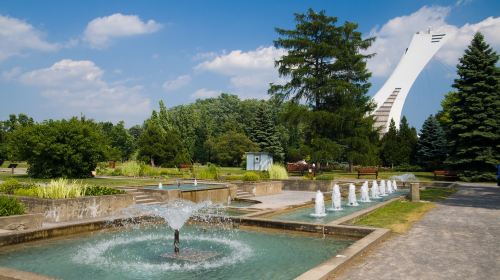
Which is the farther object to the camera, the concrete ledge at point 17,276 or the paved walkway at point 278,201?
the paved walkway at point 278,201

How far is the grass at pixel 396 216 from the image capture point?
33.8ft

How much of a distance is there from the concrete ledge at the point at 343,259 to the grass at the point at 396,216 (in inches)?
49.3

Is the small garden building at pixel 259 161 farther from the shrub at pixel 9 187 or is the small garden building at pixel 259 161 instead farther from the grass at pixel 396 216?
the shrub at pixel 9 187

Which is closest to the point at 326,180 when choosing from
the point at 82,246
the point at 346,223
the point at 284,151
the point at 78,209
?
the point at 346,223

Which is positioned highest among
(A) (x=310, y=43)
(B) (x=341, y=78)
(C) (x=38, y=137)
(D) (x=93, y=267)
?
(A) (x=310, y=43)

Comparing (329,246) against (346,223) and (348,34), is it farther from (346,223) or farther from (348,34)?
(348,34)

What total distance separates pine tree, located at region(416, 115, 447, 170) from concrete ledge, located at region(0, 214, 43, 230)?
44070 mm

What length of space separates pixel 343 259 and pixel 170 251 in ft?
12.3

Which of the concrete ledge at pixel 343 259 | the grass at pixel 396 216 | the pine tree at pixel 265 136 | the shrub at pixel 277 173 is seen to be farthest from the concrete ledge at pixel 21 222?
the pine tree at pixel 265 136

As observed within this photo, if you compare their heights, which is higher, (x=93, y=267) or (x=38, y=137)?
(x=38, y=137)

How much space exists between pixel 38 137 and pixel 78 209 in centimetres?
1064

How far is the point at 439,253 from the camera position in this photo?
741 centimetres

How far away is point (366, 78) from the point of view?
128 ft

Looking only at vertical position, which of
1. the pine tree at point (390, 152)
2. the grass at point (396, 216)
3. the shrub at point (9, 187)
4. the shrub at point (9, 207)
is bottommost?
the grass at point (396, 216)
